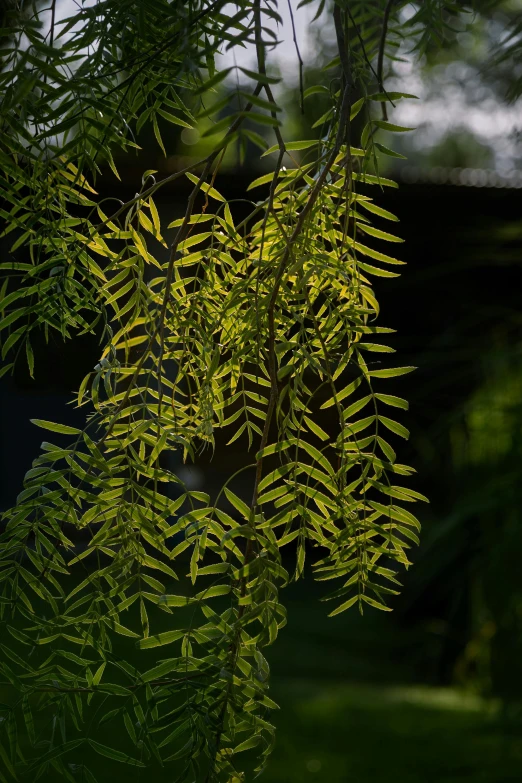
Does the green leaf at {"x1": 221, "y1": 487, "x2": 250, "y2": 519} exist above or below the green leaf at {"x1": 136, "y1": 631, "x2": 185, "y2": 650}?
above

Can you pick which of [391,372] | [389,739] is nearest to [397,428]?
[391,372]

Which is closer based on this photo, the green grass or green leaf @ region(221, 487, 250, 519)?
green leaf @ region(221, 487, 250, 519)

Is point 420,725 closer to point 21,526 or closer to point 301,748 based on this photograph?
point 301,748

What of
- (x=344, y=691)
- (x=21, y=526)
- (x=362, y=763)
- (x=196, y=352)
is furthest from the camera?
(x=344, y=691)

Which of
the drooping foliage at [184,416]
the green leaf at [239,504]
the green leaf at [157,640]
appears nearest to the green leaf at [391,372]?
the drooping foliage at [184,416]

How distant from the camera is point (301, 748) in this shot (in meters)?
2.54

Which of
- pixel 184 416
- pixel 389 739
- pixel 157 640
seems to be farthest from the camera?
pixel 389 739

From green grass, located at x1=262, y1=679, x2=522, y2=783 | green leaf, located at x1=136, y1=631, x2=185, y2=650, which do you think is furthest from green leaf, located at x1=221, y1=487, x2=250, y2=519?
green grass, located at x1=262, y1=679, x2=522, y2=783

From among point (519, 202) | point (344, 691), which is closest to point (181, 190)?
point (519, 202)

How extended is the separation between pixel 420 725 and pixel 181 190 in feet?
12.4

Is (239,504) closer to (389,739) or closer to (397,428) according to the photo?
(397,428)

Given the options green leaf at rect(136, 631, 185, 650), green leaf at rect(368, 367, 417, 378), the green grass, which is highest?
green leaf at rect(368, 367, 417, 378)

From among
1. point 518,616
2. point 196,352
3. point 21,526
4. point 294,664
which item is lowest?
point 294,664

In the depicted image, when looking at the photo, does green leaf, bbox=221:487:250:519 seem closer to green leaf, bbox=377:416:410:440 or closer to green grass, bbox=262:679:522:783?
green leaf, bbox=377:416:410:440
